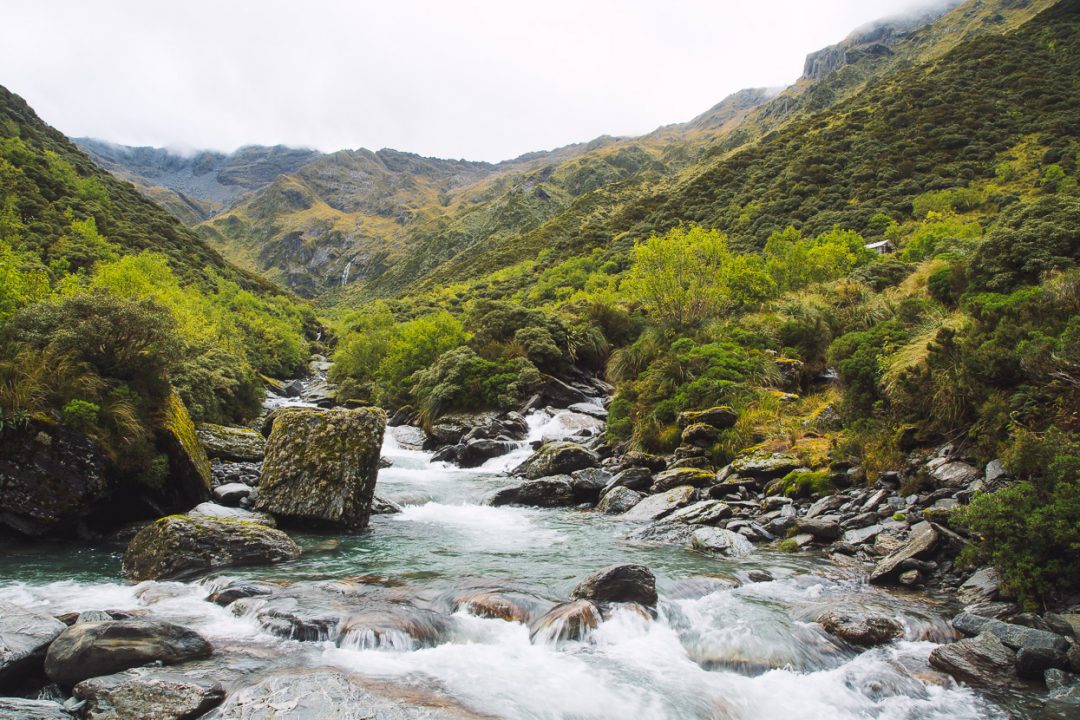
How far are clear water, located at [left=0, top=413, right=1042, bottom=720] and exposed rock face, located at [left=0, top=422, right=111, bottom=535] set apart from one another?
87 centimetres

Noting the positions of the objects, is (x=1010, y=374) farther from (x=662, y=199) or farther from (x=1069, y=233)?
(x=662, y=199)

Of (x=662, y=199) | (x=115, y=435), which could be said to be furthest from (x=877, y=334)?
(x=662, y=199)

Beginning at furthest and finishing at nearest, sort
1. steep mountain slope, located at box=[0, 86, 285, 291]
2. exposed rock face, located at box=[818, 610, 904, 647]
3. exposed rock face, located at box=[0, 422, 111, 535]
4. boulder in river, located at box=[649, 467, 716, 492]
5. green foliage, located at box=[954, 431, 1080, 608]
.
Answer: steep mountain slope, located at box=[0, 86, 285, 291]
boulder in river, located at box=[649, 467, 716, 492]
exposed rock face, located at box=[0, 422, 111, 535]
exposed rock face, located at box=[818, 610, 904, 647]
green foliage, located at box=[954, 431, 1080, 608]

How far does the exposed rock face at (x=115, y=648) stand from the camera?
5539 mm

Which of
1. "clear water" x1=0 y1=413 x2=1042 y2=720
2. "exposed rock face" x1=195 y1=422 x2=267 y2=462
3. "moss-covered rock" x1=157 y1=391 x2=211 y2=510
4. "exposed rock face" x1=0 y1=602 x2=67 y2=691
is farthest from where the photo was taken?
"exposed rock face" x1=195 y1=422 x2=267 y2=462

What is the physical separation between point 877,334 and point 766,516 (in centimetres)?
696

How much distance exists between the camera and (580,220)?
119 metres

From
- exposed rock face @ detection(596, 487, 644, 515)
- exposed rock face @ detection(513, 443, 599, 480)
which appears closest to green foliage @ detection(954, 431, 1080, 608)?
exposed rock face @ detection(596, 487, 644, 515)

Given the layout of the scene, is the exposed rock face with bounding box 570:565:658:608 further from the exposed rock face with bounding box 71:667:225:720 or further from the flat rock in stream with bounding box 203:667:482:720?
the exposed rock face with bounding box 71:667:225:720

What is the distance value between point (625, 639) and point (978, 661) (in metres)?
4.30

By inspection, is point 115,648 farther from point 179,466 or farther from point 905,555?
point 905,555

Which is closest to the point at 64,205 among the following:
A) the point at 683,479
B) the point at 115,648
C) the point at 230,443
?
the point at 230,443

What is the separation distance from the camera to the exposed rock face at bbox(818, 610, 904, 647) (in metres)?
7.44

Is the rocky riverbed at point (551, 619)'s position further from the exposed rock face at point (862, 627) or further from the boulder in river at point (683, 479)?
the boulder in river at point (683, 479)
